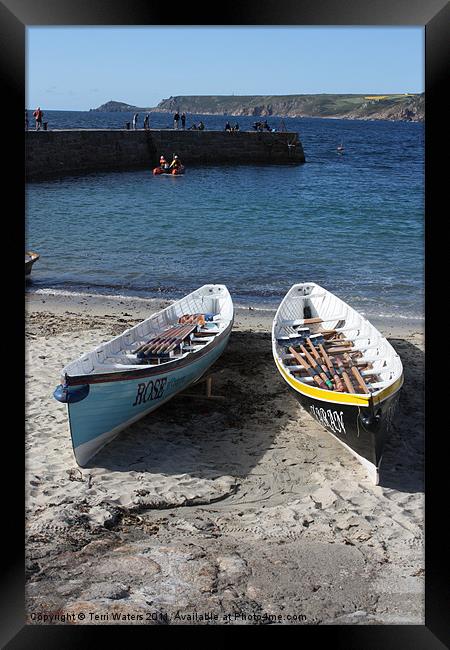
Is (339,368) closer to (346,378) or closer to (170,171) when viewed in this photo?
(346,378)

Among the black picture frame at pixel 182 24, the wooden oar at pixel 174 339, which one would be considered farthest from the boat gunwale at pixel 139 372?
the black picture frame at pixel 182 24

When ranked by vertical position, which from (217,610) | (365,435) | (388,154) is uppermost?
(388,154)

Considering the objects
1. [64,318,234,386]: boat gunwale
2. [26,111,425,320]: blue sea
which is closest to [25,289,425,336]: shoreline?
[26,111,425,320]: blue sea

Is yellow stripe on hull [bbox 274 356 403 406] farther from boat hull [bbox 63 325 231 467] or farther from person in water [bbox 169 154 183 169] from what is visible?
person in water [bbox 169 154 183 169]

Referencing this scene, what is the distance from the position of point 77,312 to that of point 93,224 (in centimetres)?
1104

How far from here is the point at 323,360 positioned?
809cm

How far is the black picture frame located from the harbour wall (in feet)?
74.2

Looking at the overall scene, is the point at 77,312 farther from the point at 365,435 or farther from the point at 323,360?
the point at 365,435

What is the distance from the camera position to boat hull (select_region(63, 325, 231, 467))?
21.8ft

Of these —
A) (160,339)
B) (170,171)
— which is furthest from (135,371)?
(170,171)

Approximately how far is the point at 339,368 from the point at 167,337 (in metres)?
1.86

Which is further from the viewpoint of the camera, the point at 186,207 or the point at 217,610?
the point at 186,207

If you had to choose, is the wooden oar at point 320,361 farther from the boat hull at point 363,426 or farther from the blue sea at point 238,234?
the blue sea at point 238,234
